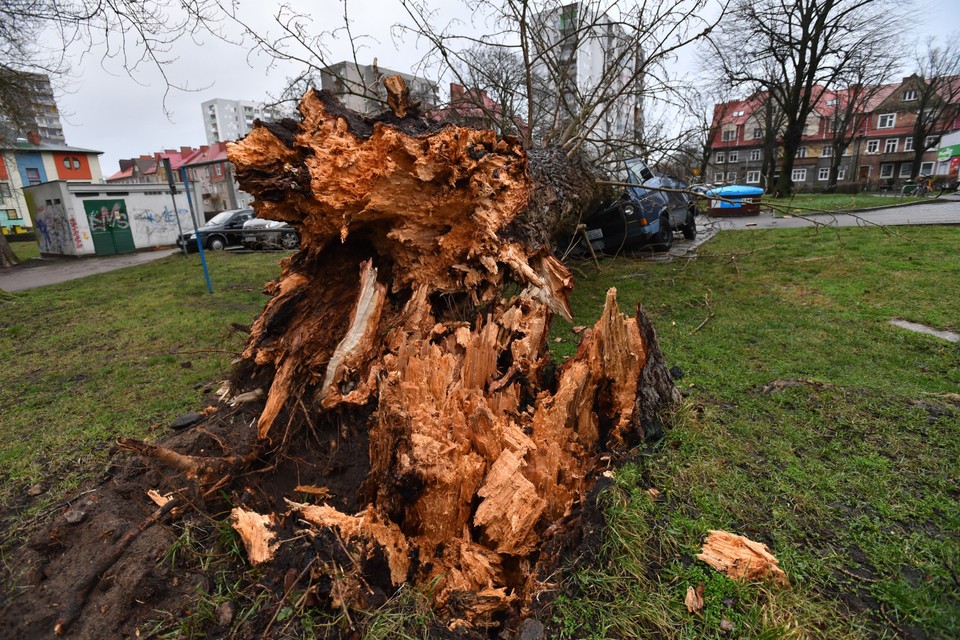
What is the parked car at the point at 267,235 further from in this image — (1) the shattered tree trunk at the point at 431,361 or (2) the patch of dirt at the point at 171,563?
(2) the patch of dirt at the point at 171,563

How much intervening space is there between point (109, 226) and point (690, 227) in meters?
19.7

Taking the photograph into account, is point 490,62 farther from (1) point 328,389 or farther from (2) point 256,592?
(2) point 256,592

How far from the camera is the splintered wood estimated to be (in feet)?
6.16

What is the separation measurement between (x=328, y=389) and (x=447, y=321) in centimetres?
90

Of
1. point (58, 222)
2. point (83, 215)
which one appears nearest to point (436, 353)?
point (83, 215)

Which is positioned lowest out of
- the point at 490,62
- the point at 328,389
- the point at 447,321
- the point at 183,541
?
the point at 183,541

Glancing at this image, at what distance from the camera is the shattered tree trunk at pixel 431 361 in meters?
2.12

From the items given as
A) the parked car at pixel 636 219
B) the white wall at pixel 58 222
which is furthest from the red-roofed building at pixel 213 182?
the parked car at pixel 636 219

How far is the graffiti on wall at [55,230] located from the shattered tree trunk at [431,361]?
18518 millimetres

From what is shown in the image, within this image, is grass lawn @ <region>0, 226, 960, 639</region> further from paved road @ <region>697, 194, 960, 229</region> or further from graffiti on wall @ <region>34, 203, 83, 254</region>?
graffiti on wall @ <region>34, 203, 83, 254</region>

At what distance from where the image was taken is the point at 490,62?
31.2 ft

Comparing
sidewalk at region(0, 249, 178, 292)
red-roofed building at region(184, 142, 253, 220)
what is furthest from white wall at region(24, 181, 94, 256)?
red-roofed building at region(184, 142, 253, 220)

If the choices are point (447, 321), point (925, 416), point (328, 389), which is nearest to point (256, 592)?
point (328, 389)

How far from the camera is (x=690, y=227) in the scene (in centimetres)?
1109
